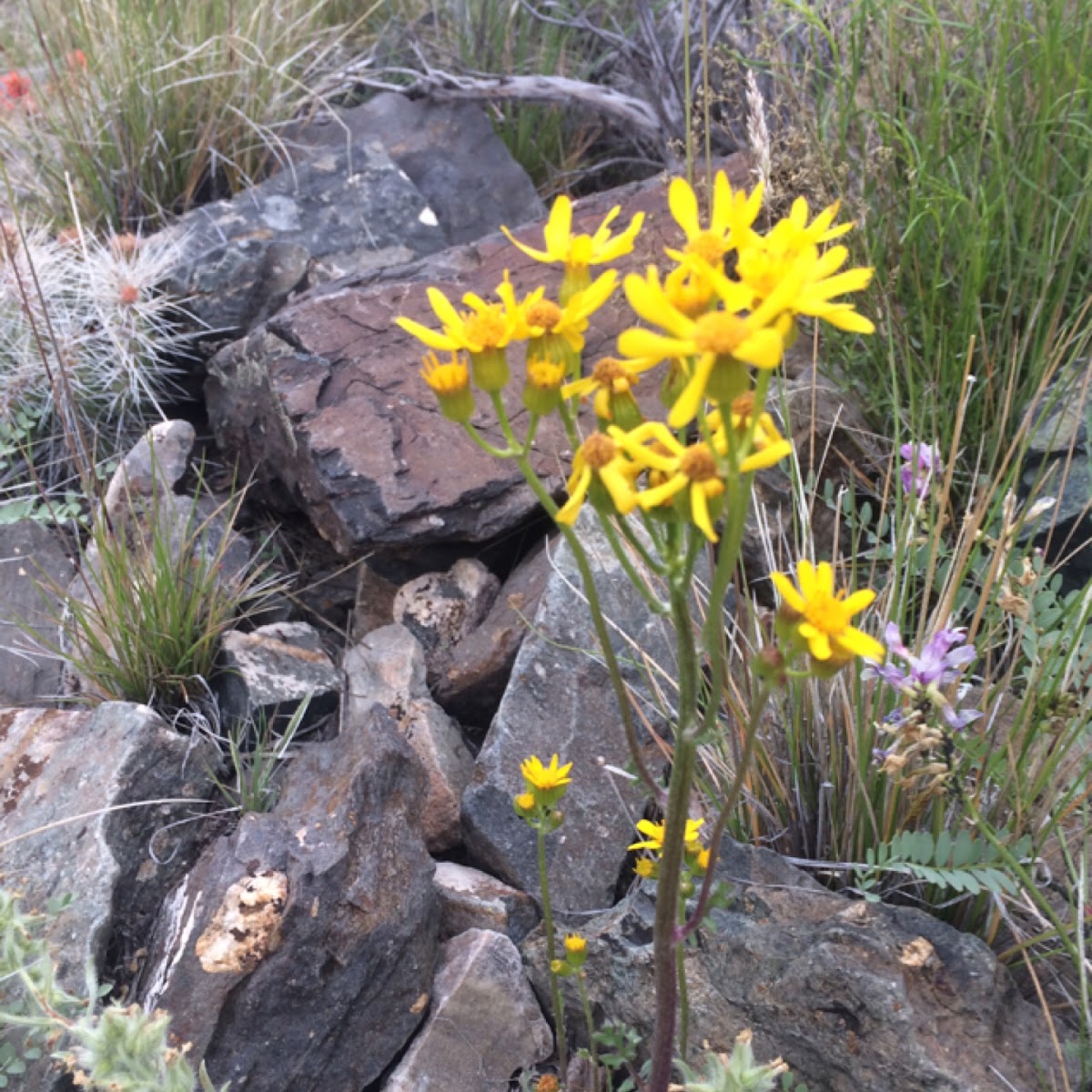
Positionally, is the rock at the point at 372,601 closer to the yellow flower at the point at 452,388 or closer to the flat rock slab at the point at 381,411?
the flat rock slab at the point at 381,411

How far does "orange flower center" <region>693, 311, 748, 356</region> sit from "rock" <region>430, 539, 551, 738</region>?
1544mm

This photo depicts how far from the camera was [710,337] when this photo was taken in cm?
96

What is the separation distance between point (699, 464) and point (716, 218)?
28cm

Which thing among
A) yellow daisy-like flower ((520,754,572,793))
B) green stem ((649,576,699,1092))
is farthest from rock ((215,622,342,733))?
green stem ((649,576,699,1092))

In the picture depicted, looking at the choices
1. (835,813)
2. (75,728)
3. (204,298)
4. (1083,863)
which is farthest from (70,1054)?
(204,298)

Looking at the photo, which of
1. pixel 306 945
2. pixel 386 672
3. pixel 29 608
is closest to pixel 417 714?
pixel 386 672

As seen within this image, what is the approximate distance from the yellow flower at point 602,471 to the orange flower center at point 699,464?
56 mm

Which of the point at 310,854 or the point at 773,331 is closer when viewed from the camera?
the point at 773,331

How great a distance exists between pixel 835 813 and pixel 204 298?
2558 mm

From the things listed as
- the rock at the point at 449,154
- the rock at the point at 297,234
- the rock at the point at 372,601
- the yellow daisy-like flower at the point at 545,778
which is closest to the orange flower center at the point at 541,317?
the yellow daisy-like flower at the point at 545,778

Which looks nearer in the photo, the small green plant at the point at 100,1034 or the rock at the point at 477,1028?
the small green plant at the point at 100,1034

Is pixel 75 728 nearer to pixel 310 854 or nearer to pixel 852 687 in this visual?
pixel 310 854

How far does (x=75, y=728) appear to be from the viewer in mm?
2193

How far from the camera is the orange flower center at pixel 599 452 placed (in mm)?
1061
